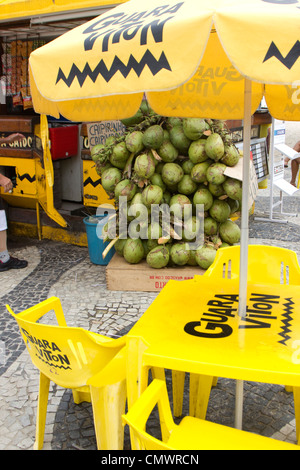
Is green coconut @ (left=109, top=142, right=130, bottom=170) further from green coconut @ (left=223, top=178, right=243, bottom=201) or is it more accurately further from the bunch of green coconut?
green coconut @ (left=223, top=178, right=243, bottom=201)

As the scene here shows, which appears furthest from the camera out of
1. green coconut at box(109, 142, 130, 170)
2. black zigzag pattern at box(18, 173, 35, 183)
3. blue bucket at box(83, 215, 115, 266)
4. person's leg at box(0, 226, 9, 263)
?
black zigzag pattern at box(18, 173, 35, 183)

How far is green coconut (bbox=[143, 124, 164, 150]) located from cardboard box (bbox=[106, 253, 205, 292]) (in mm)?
1315

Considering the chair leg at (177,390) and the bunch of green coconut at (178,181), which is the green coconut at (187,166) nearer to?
the bunch of green coconut at (178,181)

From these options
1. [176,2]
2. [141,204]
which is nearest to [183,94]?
[176,2]

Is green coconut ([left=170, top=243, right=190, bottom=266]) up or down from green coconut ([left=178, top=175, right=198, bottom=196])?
down

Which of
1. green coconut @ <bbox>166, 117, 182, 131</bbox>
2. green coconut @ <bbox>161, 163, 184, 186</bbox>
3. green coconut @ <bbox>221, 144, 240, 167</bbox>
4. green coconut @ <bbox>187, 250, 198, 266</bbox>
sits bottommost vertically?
green coconut @ <bbox>187, 250, 198, 266</bbox>

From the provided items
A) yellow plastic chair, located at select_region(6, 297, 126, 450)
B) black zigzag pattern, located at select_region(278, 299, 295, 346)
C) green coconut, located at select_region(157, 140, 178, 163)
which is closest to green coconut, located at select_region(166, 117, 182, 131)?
green coconut, located at select_region(157, 140, 178, 163)

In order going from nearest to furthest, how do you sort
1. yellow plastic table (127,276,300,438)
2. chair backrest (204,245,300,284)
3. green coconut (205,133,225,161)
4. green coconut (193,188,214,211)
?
yellow plastic table (127,276,300,438), chair backrest (204,245,300,284), green coconut (205,133,225,161), green coconut (193,188,214,211)

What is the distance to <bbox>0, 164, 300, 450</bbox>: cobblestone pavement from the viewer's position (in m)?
2.97

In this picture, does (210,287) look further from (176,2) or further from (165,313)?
(176,2)

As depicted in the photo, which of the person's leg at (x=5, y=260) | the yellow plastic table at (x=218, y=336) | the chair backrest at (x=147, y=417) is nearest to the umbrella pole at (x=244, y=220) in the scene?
the yellow plastic table at (x=218, y=336)

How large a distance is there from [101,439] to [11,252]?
4731mm

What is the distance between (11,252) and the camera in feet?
22.1

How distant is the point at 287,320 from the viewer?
2.63m
